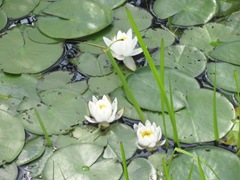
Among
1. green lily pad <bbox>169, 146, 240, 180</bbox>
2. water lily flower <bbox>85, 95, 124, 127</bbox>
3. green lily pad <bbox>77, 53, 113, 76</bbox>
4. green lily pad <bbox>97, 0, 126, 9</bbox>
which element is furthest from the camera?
green lily pad <bbox>97, 0, 126, 9</bbox>

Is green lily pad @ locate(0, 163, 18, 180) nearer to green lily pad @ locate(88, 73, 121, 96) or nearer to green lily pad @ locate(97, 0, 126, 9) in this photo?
green lily pad @ locate(88, 73, 121, 96)

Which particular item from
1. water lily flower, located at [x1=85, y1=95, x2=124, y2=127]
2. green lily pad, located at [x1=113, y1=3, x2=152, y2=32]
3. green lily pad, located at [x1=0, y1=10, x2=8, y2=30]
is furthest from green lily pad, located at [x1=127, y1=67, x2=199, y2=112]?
green lily pad, located at [x1=0, y1=10, x2=8, y2=30]

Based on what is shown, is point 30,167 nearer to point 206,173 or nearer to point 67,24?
point 206,173

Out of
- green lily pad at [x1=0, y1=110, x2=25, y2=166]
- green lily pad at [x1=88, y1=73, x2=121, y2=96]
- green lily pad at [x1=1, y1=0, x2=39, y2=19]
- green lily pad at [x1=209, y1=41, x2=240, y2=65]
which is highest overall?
green lily pad at [x1=1, y1=0, x2=39, y2=19]

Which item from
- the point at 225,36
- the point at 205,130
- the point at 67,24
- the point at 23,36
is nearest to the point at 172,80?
the point at 205,130

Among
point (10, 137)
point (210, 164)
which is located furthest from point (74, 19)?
point (210, 164)

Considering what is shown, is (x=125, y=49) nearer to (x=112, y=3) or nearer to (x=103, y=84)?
(x=103, y=84)
